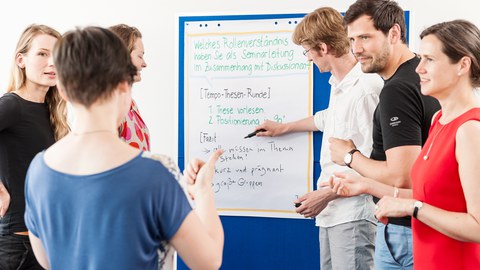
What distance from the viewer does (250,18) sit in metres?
3.08

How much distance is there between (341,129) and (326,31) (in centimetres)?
45

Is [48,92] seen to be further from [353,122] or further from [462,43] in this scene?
[462,43]

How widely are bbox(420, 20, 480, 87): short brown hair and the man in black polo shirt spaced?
0.28m

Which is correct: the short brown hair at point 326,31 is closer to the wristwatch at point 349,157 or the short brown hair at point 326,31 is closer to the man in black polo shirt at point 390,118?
the man in black polo shirt at point 390,118

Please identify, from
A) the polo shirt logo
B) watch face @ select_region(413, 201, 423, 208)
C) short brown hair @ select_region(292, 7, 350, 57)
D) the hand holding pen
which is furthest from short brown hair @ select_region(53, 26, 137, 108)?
the hand holding pen

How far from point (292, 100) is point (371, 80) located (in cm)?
66

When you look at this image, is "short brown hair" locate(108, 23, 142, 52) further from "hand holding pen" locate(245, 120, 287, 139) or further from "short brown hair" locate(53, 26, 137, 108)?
"short brown hair" locate(53, 26, 137, 108)

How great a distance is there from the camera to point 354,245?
2.34 meters

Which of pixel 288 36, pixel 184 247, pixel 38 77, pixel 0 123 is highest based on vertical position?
pixel 288 36

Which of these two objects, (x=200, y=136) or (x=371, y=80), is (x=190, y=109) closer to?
(x=200, y=136)

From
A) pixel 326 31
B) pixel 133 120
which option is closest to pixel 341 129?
pixel 326 31

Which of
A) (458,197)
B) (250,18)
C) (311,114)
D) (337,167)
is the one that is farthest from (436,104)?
(250,18)

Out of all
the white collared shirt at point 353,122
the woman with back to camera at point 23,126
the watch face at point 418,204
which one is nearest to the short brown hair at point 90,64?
the watch face at point 418,204

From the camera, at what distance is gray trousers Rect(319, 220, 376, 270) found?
2.34m
